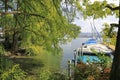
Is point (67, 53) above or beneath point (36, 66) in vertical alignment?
beneath

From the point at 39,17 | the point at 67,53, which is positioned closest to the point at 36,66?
the point at 67,53

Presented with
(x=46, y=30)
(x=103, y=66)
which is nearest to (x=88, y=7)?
(x=103, y=66)

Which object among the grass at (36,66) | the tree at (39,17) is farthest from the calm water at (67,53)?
the tree at (39,17)

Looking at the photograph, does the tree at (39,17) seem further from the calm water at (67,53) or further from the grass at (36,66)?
the grass at (36,66)

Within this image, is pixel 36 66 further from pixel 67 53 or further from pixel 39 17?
pixel 39 17

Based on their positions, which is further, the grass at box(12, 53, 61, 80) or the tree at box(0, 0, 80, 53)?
the grass at box(12, 53, 61, 80)

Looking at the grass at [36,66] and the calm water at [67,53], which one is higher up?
the grass at [36,66]

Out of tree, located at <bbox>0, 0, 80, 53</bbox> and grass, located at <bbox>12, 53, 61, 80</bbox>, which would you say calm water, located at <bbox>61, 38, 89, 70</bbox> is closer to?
grass, located at <bbox>12, 53, 61, 80</bbox>

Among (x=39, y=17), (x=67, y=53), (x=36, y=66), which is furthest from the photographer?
(x=67, y=53)

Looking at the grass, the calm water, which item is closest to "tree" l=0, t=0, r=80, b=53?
the calm water

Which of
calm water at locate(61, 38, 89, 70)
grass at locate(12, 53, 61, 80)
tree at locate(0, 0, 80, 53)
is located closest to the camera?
tree at locate(0, 0, 80, 53)

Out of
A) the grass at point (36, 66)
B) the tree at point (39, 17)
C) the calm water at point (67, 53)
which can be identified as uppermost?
the tree at point (39, 17)

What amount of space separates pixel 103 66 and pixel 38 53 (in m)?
31.1

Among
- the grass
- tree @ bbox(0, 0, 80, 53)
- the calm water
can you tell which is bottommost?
the calm water
